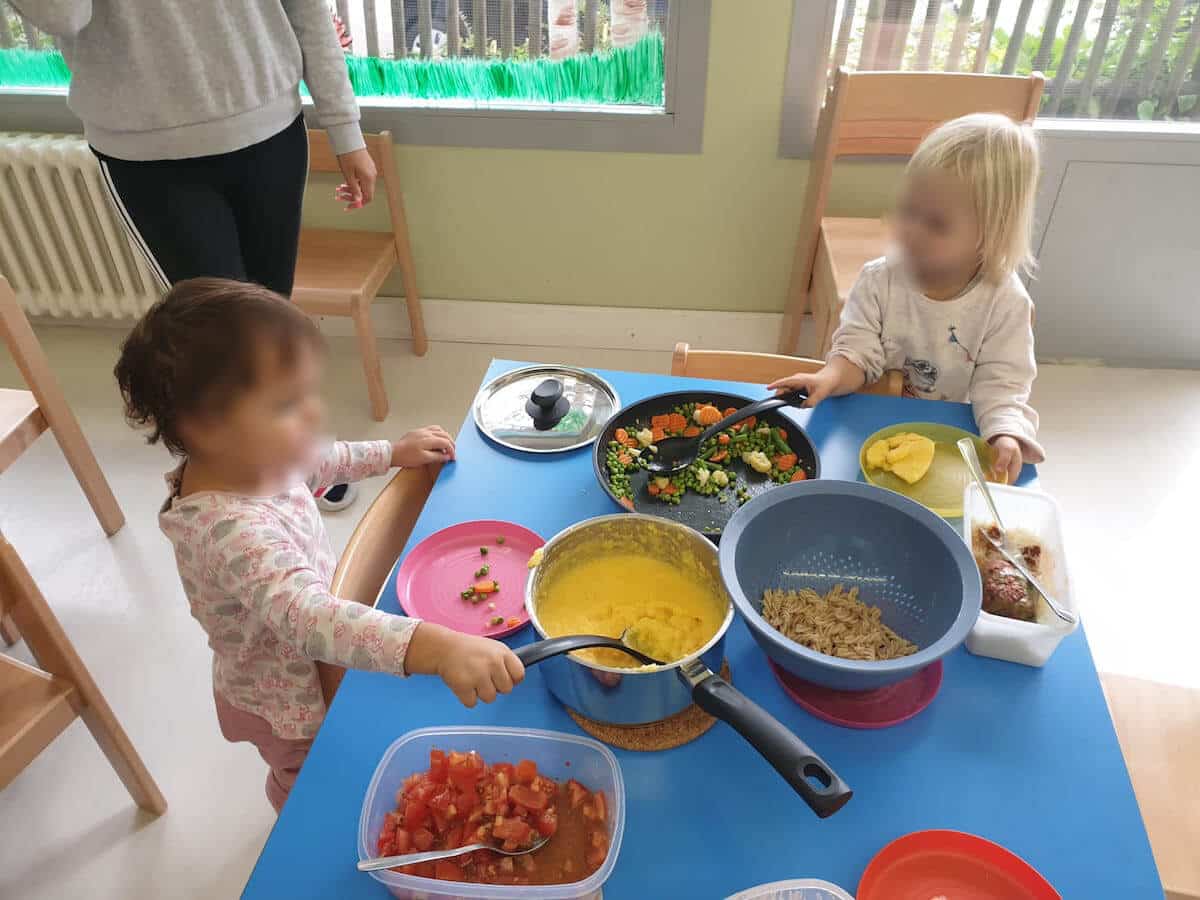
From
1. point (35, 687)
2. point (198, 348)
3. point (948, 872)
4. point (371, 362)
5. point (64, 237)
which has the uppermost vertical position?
point (198, 348)

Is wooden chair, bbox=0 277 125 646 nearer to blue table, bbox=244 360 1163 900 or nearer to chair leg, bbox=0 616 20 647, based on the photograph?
chair leg, bbox=0 616 20 647

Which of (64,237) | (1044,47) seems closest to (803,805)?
(1044,47)

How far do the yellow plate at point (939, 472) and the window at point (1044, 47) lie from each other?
53.5 inches

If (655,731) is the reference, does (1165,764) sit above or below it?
below

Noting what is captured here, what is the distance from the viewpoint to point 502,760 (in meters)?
0.78

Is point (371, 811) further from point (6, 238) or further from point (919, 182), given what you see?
point (6, 238)

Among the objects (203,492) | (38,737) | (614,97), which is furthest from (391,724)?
(614,97)

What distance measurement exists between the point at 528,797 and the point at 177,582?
57.1 inches

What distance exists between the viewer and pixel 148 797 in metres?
1.41

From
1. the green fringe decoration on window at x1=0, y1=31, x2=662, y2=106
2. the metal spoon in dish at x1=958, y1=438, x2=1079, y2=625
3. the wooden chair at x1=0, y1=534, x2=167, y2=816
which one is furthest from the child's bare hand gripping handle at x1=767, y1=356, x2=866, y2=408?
the green fringe decoration on window at x1=0, y1=31, x2=662, y2=106

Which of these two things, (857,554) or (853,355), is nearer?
(857,554)

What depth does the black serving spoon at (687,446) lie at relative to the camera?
Answer: 1083 mm

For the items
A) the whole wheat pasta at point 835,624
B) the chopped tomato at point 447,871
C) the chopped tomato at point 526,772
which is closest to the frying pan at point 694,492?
the whole wheat pasta at point 835,624

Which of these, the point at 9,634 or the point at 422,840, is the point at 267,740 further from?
the point at 9,634
